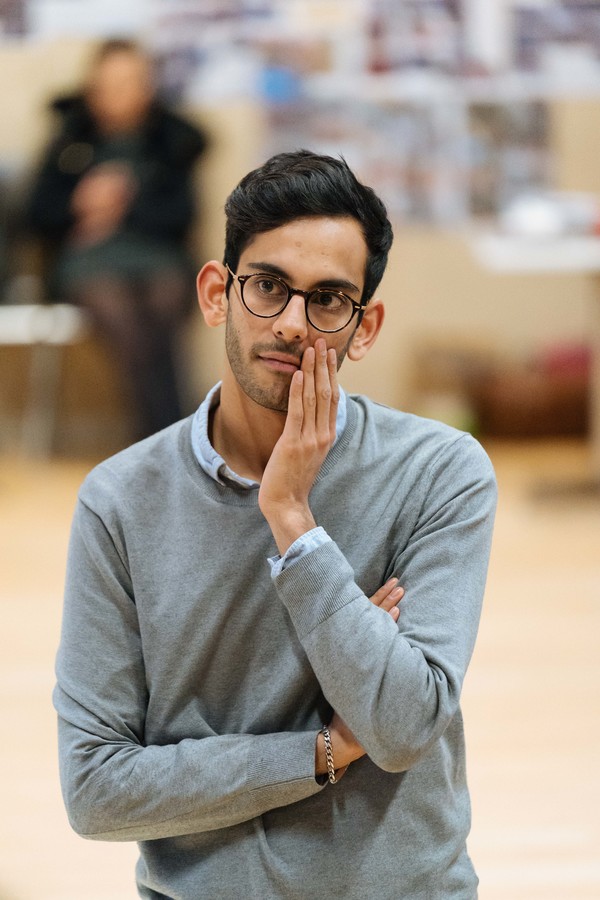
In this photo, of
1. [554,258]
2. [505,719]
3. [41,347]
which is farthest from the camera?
[41,347]

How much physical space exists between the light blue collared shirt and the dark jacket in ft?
13.0

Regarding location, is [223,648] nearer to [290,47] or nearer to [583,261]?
[583,261]

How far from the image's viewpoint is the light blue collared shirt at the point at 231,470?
4.32ft

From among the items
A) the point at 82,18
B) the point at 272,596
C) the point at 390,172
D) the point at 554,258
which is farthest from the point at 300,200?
the point at 82,18

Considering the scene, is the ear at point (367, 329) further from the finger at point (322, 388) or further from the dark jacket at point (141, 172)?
A: the dark jacket at point (141, 172)

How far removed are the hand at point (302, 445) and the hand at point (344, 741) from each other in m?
0.12

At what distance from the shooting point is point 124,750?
4.57 feet

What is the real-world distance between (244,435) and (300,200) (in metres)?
0.28

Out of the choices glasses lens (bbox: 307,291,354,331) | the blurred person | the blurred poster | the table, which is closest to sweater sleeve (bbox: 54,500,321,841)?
glasses lens (bbox: 307,291,354,331)

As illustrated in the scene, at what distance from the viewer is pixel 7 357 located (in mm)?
5879

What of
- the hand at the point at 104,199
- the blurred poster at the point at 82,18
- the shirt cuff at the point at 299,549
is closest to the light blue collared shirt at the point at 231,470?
the shirt cuff at the point at 299,549

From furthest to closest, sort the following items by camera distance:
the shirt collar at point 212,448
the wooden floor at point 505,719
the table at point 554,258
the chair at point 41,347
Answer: the chair at point 41,347 → the table at point 554,258 → the wooden floor at point 505,719 → the shirt collar at point 212,448

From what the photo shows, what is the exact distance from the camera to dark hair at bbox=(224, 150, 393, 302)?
4.47 ft

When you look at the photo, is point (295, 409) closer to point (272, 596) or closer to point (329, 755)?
point (272, 596)
